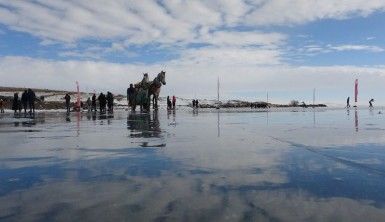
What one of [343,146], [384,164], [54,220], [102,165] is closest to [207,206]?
[54,220]

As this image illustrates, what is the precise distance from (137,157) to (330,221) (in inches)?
168

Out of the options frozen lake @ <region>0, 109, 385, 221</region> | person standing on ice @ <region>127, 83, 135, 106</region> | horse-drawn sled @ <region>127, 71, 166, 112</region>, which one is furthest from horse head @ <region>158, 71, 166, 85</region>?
frozen lake @ <region>0, 109, 385, 221</region>

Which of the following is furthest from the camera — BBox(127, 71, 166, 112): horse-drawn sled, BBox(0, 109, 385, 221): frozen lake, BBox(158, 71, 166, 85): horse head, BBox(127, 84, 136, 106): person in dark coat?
BBox(127, 84, 136, 106): person in dark coat

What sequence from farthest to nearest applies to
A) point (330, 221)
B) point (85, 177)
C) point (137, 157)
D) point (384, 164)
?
point (137, 157)
point (384, 164)
point (85, 177)
point (330, 221)

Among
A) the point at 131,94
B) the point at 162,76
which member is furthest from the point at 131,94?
the point at 162,76

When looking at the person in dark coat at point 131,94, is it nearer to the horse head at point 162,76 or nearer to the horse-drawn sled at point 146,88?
the horse-drawn sled at point 146,88

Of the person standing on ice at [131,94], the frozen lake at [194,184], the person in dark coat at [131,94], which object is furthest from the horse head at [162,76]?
the frozen lake at [194,184]

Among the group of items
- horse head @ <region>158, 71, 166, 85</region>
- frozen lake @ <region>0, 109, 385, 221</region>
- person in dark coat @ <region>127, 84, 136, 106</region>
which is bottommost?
frozen lake @ <region>0, 109, 385, 221</region>

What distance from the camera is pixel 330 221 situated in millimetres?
3469

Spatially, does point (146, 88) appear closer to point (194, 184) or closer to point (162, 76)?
point (162, 76)

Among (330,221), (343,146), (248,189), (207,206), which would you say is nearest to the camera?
(330,221)

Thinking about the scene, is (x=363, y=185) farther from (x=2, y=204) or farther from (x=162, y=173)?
(x=2, y=204)

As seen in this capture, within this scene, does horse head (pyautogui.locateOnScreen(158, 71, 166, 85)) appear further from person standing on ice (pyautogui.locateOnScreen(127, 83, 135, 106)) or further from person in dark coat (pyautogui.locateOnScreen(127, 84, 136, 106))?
person standing on ice (pyautogui.locateOnScreen(127, 83, 135, 106))

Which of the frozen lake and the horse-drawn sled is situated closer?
the frozen lake
